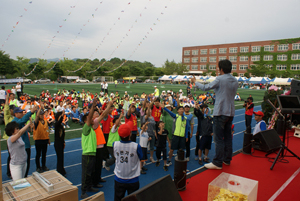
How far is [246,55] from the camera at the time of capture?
254 ft

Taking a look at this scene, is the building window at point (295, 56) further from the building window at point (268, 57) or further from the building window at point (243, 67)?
the building window at point (243, 67)

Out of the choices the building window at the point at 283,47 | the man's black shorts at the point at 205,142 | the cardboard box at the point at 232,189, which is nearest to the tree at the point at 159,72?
the building window at the point at 283,47

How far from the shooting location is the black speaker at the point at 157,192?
206 cm

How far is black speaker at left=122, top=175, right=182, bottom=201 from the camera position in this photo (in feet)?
6.76

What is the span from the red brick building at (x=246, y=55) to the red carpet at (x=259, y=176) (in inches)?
3064

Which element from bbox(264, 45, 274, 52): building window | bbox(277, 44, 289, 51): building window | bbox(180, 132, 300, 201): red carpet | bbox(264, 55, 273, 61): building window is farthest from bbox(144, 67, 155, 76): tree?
bbox(180, 132, 300, 201): red carpet

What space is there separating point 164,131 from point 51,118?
801cm

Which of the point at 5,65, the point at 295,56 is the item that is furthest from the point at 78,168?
the point at 295,56

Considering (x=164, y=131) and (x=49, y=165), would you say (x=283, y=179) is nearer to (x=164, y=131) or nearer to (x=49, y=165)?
(x=164, y=131)

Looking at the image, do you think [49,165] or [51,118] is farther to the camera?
[51,118]

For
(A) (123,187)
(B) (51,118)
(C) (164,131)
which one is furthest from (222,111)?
(B) (51,118)

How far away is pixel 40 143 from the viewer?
602 centimetres

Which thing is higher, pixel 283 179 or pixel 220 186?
pixel 220 186

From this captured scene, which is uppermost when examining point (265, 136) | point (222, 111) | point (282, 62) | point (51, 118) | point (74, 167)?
point (282, 62)
